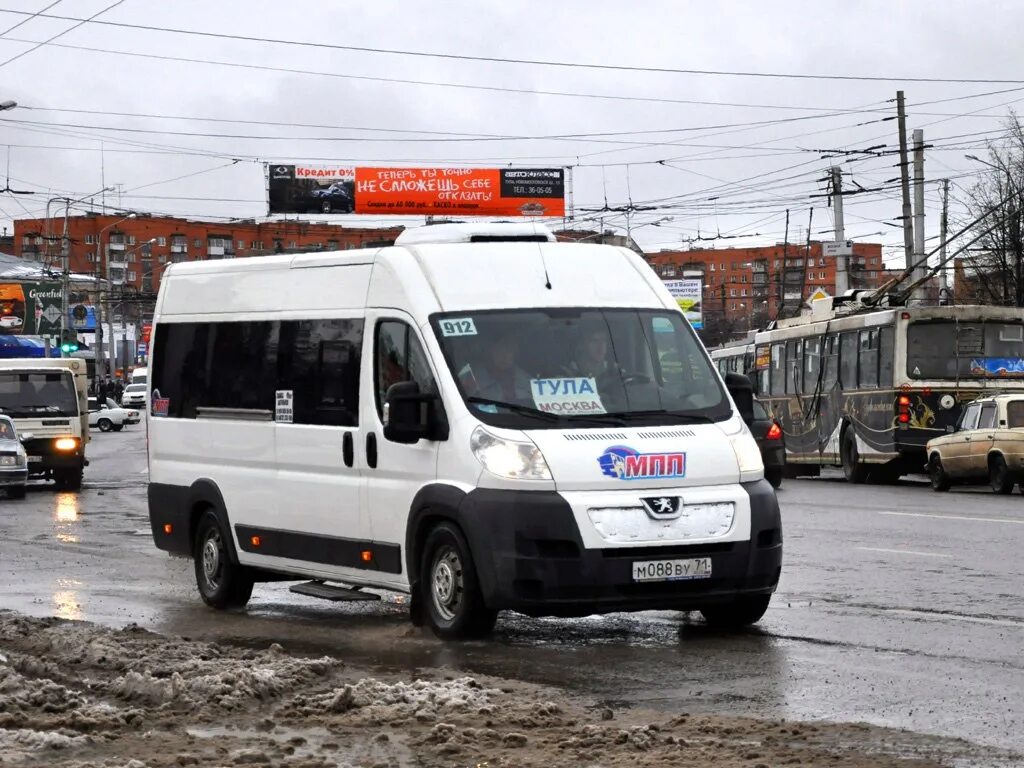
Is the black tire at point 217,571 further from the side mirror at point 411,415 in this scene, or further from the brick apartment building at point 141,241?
the brick apartment building at point 141,241

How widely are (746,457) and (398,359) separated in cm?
214

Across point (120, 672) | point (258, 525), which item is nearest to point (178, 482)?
point (258, 525)

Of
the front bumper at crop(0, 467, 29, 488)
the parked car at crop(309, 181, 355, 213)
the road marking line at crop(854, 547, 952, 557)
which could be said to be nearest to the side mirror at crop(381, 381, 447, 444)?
the road marking line at crop(854, 547, 952, 557)

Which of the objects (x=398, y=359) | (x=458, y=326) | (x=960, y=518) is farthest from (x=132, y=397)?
(x=458, y=326)

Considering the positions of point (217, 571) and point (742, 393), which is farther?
point (217, 571)

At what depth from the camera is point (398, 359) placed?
1088cm

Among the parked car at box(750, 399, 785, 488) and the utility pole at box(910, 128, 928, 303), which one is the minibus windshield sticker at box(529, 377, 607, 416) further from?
→ the utility pole at box(910, 128, 928, 303)

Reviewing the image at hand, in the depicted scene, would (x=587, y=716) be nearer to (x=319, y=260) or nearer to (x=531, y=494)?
(x=531, y=494)

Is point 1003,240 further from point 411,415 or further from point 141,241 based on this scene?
point 141,241

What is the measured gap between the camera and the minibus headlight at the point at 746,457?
33.8ft

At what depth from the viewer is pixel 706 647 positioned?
9.91 meters

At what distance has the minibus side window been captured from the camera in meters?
10.6

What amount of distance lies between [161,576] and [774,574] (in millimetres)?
6592

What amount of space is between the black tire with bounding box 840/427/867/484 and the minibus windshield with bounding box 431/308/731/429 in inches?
933
